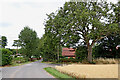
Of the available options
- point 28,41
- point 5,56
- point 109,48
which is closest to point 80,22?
point 109,48

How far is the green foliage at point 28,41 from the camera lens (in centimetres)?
5644

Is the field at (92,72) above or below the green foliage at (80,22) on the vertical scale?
below

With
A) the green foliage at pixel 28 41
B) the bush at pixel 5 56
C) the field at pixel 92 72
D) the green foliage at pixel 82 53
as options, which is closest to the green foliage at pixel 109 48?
the green foliage at pixel 82 53

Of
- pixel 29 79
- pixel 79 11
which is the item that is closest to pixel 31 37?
pixel 79 11

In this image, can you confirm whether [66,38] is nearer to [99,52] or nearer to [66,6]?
[66,6]

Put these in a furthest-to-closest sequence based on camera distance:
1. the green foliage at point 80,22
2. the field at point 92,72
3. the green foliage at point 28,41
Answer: the green foliage at point 28,41
the green foliage at point 80,22
the field at point 92,72

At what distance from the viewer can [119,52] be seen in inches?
1307

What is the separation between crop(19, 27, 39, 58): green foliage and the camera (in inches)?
2222

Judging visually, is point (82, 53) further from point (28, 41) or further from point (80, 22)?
point (28, 41)

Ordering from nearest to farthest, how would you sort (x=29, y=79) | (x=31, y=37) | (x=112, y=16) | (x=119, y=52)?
(x=29, y=79) → (x=112, y=16) → (x=119, y=52) → (x=31, y=37)

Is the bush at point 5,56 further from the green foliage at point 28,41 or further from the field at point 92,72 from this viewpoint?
the green foliage at point 28,41

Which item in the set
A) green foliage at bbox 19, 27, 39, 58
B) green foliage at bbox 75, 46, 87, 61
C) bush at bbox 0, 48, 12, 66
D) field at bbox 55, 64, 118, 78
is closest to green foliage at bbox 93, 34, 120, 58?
green foliage at bbox 75, 46, 87, 61

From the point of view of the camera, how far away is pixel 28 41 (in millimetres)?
57062

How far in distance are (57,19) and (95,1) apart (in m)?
8.48
